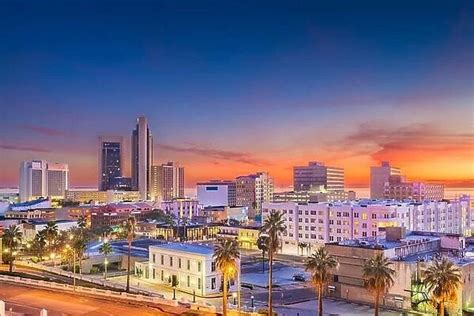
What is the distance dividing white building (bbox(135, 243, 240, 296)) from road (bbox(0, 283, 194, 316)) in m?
19.8

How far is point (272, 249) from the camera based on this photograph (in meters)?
67.6

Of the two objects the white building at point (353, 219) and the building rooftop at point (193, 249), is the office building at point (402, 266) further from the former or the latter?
the white building at point (353, 219)

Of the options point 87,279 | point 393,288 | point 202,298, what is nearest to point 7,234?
point 87,279

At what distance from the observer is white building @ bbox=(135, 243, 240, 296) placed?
290 feet

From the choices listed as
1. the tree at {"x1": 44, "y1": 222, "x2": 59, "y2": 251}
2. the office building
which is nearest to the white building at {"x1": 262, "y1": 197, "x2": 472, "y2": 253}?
the office building

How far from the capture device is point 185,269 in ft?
301

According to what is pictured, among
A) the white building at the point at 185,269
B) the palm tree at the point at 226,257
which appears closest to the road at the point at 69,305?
the palm tree at the point at 226,257

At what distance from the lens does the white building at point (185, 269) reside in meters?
88.5

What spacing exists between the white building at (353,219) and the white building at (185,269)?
52.7 metres

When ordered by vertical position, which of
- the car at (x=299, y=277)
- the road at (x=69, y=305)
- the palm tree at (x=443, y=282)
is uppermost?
the palm tree at (x=443, y=282)

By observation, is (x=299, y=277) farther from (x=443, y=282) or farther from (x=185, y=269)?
(x=443, y=282)

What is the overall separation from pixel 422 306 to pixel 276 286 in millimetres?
28338

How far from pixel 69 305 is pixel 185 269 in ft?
94.5

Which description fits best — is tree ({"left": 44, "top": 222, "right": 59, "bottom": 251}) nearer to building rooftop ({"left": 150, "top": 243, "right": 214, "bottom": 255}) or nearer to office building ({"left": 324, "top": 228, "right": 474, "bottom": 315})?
building rooftop ({"left": 150, "top": 243, "right": 214, "bottom": 255})
